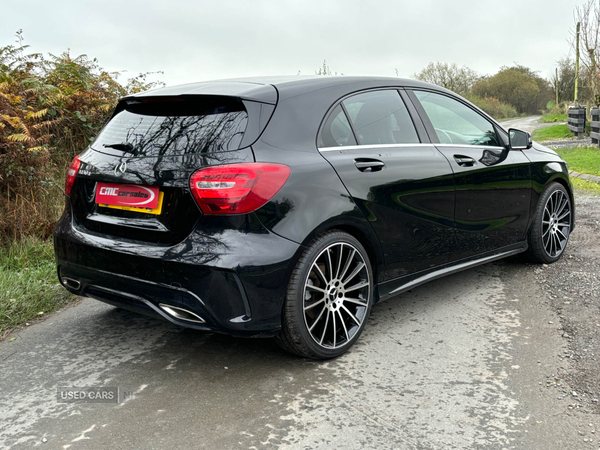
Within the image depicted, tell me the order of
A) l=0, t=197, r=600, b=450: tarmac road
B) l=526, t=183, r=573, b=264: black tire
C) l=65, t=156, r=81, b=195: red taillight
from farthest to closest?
l=526, t=183, r=573, b=264: black tire → l=65, t=156, r=81, b=195: red taillight → l=0, t=197, r=600, b=450: tarmac road

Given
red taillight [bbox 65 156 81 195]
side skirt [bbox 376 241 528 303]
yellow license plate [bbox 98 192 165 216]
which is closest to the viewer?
yellow license plate [bbox 98 192 165 216]

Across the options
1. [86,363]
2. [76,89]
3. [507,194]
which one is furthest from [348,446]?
[76,89]

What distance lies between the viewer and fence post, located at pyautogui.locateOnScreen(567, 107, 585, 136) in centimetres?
2109

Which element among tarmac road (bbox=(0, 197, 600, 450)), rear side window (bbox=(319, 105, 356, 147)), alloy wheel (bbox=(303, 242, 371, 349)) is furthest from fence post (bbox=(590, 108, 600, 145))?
alloy wheel (bbox=(303, 242, 371, 349))

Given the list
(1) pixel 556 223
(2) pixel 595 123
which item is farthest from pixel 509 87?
(1) pixel 556 223

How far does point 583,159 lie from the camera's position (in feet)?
45.3

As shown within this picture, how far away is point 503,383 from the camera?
3193 mm

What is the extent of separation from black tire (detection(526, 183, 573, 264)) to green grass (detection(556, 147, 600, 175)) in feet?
21.5

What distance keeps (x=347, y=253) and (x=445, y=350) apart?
84 cm

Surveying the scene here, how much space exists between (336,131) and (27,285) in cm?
285

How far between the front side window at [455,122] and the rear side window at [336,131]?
91 cm

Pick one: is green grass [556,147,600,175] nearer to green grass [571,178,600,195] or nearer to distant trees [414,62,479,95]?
green grass [571,178,600,195]

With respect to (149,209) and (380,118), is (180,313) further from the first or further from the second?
(380,118)

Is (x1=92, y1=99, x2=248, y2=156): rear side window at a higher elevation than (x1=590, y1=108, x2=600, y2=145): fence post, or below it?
higher
